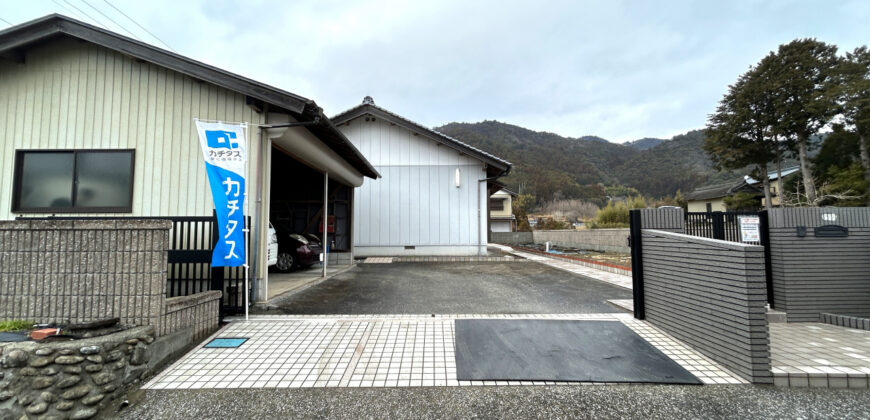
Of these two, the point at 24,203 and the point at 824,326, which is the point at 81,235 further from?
the point at 824,326

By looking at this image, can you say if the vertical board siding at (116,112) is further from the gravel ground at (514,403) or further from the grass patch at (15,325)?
the gravel ground at (514,403)

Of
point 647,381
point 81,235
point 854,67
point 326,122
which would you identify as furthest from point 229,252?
point 854,67

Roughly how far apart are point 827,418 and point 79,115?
28.4ft

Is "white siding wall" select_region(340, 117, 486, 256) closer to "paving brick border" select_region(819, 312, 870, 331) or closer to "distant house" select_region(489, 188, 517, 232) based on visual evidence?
"paving brick border" select_region(819, 312, 870, 331)

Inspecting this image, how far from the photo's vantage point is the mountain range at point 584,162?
4153 centimetres

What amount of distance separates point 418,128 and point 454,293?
719 centimetres

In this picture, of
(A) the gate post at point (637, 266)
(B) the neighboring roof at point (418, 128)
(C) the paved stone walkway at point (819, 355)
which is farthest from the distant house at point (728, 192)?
(A) the gate post at point (637, 266)

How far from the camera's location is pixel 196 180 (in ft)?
14.5

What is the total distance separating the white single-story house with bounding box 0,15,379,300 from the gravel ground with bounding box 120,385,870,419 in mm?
2355

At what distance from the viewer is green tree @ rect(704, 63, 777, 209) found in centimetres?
1992

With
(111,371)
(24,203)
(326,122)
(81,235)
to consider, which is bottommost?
(111,371)

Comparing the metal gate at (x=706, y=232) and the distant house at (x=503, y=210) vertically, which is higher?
the distant house at (x=503, y=210)

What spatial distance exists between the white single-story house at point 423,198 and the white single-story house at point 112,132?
648 centimetres

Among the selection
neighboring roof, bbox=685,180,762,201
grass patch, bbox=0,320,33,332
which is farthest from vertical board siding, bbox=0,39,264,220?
neighboring roof, bbox=685,180,762,201
